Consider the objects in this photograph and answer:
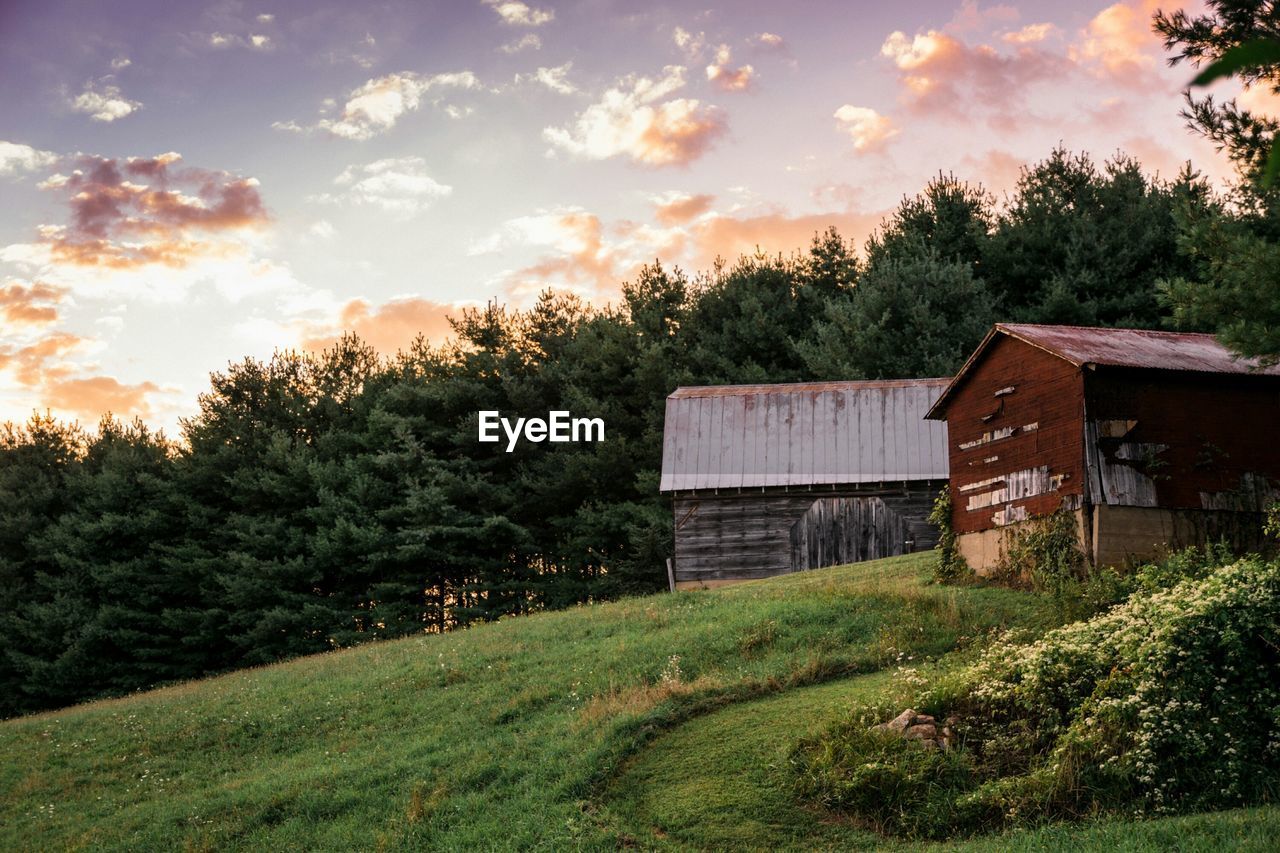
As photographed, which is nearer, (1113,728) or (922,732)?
(1113,728)

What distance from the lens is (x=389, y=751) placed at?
17.7m

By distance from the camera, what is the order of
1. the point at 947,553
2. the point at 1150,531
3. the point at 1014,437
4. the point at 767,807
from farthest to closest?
the point at 947,553, the point at 1014,437, the point at 1150,531, the point at 767,807

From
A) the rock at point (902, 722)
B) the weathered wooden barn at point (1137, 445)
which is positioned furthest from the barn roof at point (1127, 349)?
the rock at point (902, 722)

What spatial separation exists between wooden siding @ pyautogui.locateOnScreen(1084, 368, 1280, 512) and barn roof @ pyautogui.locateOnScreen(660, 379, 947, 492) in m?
12.1

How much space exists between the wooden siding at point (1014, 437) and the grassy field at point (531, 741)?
2541 millimetres

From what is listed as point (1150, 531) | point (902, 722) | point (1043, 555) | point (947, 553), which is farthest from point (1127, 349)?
point (902, 722)

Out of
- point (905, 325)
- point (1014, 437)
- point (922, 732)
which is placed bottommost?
point (922, 732)

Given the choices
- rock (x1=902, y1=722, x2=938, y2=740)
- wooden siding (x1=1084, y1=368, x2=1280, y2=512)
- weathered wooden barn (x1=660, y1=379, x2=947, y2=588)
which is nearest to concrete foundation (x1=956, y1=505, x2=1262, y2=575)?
wooden siding (x1=1084, y1=368, x2=1280, y2=512)

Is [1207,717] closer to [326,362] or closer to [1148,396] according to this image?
[1148,396]

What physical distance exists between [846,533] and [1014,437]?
1143 cm

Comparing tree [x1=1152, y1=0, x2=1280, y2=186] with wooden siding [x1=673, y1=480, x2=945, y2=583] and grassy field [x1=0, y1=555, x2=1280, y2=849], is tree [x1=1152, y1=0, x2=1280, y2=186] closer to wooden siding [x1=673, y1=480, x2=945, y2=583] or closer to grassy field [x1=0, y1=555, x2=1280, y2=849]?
grassy field [x1=0, y1=555, x2=1280, y2=849]

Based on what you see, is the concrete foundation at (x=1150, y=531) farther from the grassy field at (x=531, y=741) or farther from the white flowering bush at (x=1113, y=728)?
the white flowering bush at (x=1113, y=728)

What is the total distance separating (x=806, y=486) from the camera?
3694 centimetres

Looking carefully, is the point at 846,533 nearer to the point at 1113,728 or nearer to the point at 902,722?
the point at 902,722
